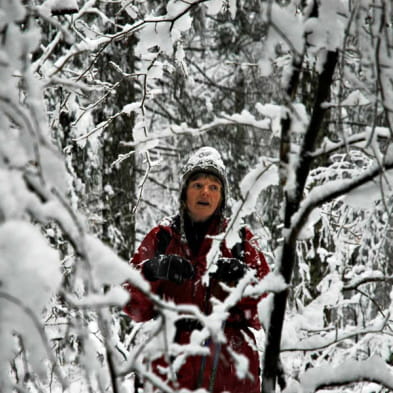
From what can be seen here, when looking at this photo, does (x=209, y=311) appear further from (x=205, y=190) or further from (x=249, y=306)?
(x=205, y=190)

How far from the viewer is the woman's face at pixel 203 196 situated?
277cm

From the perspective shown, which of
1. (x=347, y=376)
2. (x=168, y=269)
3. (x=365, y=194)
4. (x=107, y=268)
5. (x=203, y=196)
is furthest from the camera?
(x=203, y=196)

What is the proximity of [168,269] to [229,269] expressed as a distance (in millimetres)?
237

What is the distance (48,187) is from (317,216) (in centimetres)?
69

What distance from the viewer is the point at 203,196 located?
2.78 meters

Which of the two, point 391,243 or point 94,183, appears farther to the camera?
point 94,183

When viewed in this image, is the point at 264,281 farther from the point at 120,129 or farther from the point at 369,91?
the point at 120,129

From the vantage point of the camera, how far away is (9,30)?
3.17 feet

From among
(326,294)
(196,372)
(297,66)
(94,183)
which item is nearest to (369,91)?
(297,66)

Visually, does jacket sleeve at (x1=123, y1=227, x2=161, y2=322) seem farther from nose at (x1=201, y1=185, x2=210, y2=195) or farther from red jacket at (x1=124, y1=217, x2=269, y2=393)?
nose at (x1=201, y1=185, x2=210, y2=195)

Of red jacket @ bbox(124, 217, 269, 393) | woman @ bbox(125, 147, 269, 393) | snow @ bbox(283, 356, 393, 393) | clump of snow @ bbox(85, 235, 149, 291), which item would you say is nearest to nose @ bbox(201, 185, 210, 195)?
woman @ bbox(125, 147, 269, 393)

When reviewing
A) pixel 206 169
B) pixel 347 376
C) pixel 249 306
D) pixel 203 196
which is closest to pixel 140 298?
pixel 249 306

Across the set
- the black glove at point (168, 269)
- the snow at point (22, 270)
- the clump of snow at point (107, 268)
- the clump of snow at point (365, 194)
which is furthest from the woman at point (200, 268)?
the snow at point (22, 270)

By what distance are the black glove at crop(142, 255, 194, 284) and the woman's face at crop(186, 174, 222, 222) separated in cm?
48
